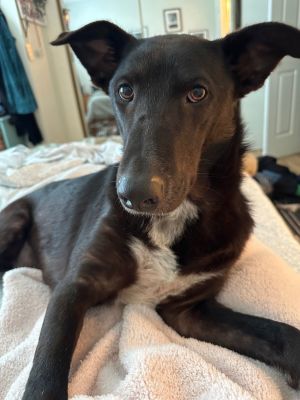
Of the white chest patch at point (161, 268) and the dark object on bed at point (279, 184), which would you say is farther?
the dark object on bed at point (279, 184)

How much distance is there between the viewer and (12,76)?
4445 millimetres

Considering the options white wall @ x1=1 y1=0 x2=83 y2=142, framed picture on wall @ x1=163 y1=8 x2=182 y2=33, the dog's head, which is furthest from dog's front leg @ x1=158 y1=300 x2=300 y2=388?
framed picture on wall @ x1=163 y1=8 x2=182 y2=33

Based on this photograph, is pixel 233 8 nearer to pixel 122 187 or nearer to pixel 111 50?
pixel 111 50

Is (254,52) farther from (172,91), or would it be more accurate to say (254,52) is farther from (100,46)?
(100,46)

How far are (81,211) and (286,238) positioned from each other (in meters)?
0.93

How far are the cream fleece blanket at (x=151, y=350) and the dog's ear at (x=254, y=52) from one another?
0.62 meters

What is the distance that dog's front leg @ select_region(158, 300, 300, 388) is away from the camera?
95 cm

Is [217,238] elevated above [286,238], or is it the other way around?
[217,238]

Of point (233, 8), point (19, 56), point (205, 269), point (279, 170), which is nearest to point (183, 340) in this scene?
point (205, 269)

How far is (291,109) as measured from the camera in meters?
Result: 4.64

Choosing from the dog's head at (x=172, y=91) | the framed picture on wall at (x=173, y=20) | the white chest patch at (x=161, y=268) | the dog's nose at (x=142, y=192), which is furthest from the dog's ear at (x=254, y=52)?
the framed picture on wall at (x=173, y=20)

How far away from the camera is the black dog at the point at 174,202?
903mm

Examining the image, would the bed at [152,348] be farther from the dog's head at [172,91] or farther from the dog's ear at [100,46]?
the dog's ear at [100,46]

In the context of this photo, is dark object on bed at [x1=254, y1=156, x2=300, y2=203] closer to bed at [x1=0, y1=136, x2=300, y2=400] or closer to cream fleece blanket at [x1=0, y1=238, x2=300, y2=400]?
bed at [x1=0, y1=136, x2=300, y2=400]
